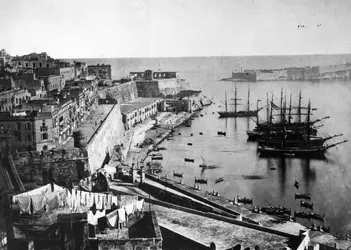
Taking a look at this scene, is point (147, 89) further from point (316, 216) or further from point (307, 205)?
point (316, 216)

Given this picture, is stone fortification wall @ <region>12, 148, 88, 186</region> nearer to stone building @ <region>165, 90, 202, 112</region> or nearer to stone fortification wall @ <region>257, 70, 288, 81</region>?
stone building @ <region>165, 90, 202, 112</region>

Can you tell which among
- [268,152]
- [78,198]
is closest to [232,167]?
[268,152]

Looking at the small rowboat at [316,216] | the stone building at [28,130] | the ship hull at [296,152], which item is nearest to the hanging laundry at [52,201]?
the stone building at [28,130]

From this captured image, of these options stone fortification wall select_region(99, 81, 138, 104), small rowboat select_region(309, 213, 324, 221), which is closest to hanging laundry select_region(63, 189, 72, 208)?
small rowboat select_region(309, 213, 324, 221)

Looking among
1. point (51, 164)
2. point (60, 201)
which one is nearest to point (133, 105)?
point (51, 164)

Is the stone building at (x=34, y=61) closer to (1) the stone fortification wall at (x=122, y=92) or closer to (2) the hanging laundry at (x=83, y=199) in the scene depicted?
(1) the stone fortification wall at (x=122, y=92)
